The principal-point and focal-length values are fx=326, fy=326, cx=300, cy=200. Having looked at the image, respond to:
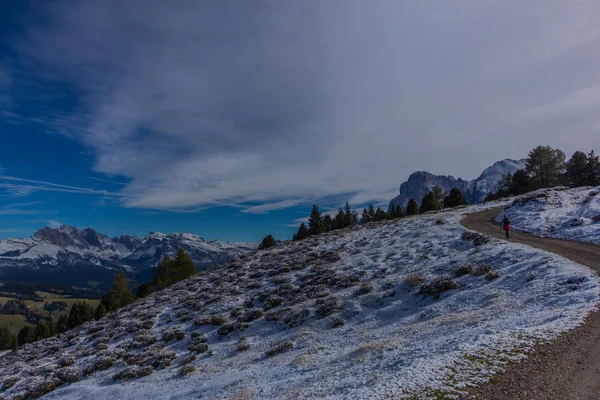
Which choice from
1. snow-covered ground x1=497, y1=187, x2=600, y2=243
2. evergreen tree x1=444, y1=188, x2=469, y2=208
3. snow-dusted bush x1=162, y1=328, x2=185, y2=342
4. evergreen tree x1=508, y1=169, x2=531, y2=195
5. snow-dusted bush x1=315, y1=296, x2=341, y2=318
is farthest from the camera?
evergreen tree x1=508, y1=169, x2=531, y2=195

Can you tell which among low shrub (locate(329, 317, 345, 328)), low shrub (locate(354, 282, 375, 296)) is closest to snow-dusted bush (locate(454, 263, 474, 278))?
low shrub (locate(354, 282, 375, 296))

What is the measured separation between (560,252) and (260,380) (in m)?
21.9

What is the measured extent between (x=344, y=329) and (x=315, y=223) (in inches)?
2633

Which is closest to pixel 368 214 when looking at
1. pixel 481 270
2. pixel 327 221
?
pixel 327 221

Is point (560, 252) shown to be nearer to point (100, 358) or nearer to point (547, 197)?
point (547, 197)

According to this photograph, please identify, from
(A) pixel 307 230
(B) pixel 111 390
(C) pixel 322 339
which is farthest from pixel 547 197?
(A) pixel 307 230

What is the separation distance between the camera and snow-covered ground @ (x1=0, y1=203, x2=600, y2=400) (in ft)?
36.3

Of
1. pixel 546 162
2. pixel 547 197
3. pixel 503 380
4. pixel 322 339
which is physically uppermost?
pixel 546 162

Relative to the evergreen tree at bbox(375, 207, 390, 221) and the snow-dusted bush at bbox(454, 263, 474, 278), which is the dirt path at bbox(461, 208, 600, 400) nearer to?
the snow-dusted bush at bbox(454, 263, 474, 278)

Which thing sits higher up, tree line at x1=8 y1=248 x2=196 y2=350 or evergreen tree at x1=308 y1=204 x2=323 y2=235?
evergreen tree at x1=308 y1=204 x2=323 y2=235

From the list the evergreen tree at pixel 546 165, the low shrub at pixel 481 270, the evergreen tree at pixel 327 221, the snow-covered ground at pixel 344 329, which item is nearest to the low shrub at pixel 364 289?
the snow-covered ground at pixel 344 329

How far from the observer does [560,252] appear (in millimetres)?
22484

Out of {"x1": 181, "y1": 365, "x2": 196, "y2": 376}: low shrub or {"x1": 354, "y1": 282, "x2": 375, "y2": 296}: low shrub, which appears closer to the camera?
{"x1": 181, "y1": 365, "x2": 196, "y2": 376}: low shrub

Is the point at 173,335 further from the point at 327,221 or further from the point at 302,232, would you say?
the point at 327,221
